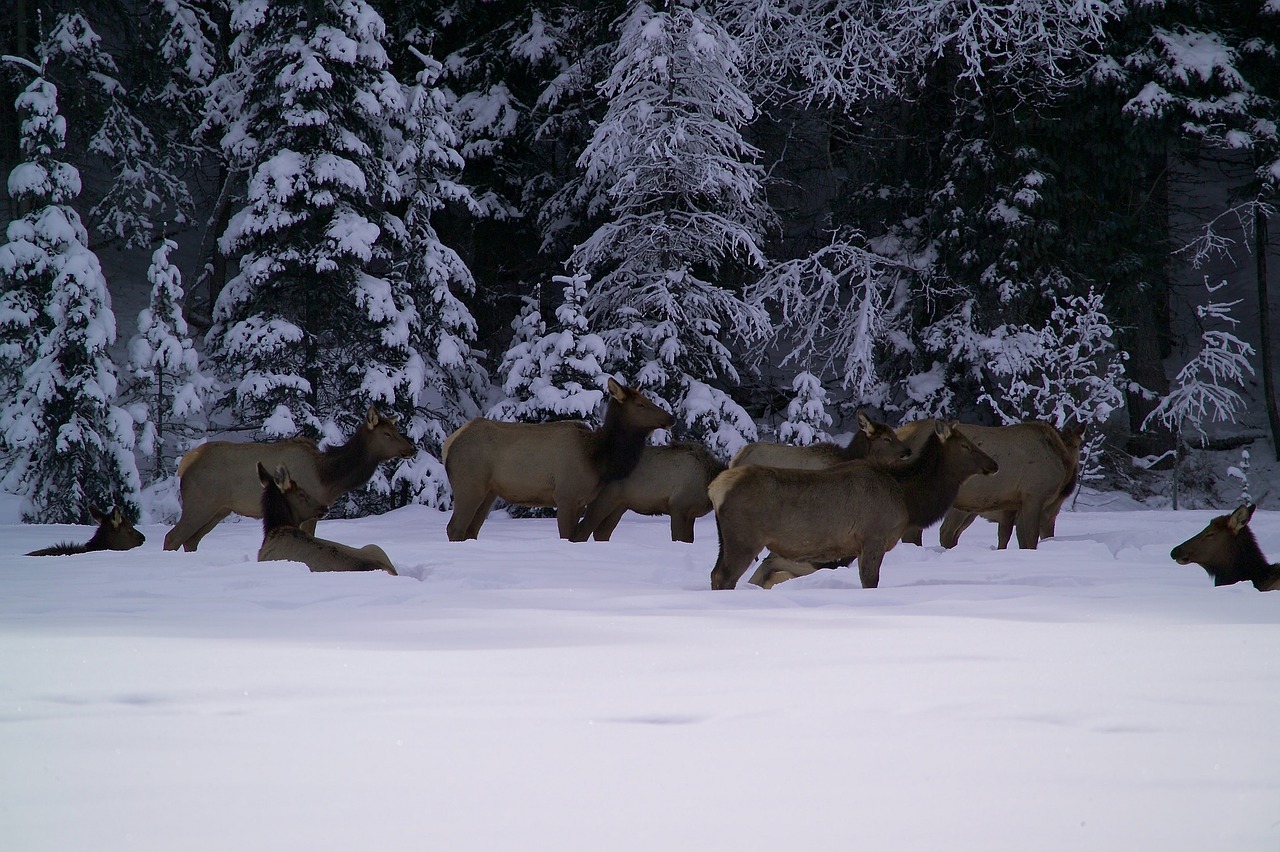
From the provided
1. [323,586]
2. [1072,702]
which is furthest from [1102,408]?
[1072,702]

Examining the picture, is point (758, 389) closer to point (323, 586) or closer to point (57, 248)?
point (57, 248)

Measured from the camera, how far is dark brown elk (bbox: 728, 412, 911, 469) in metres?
11.1

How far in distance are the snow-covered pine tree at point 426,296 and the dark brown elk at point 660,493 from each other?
7736 mm

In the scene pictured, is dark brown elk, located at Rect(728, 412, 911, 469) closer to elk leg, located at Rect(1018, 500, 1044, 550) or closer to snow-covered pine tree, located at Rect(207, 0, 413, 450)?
elk leg, located at Rect(1018, 500, 1044, 550)

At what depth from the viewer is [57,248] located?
1886cm

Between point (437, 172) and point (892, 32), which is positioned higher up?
point (892, 32)

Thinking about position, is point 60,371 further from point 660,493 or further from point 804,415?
point 804,415

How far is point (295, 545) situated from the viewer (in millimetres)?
8023

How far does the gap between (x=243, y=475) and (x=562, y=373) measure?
7.82 metres

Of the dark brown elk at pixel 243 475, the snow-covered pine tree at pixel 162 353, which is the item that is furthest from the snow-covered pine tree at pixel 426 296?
the dark brown elk at pixel 243 475

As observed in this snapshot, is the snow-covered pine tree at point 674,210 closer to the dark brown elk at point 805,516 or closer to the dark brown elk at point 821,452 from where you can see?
the dark brown elk at point 821,452

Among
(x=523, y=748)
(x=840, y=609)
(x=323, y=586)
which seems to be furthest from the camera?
(x=323, y=586)

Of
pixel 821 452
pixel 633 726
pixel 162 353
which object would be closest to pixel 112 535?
pixel 821 452

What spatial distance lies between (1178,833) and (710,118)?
18.3 meters
